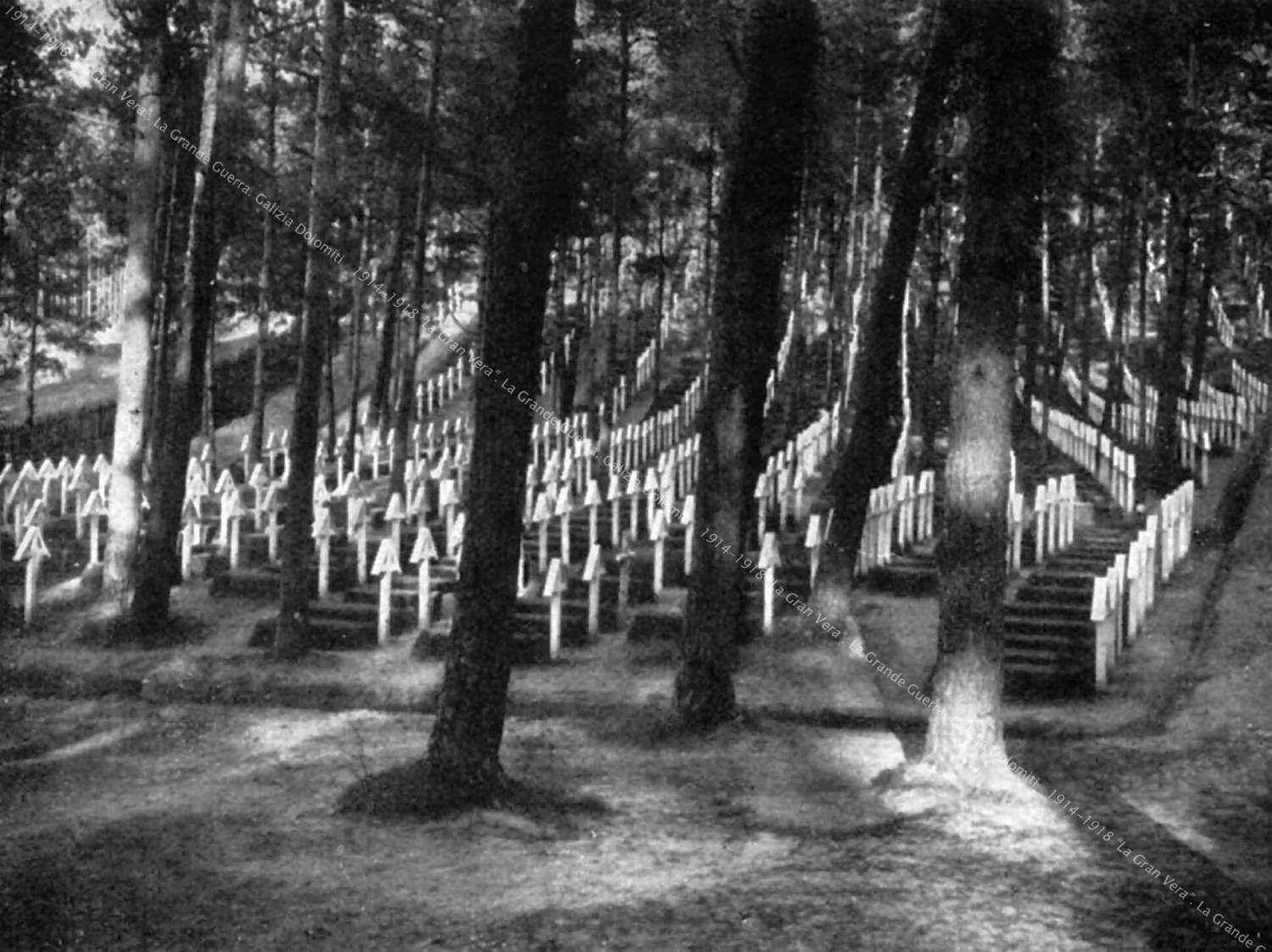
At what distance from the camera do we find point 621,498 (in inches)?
867

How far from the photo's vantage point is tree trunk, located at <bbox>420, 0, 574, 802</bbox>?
9.37 m

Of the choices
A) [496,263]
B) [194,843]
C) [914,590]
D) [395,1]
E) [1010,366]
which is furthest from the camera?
[395,1]

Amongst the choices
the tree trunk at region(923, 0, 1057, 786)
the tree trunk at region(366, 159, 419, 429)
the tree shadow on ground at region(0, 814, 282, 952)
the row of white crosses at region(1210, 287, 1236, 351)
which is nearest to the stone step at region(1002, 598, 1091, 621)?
the tree trunk at region(923, 0, 1057, 786)

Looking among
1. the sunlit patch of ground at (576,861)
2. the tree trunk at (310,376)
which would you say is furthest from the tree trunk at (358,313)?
the sunlit patch of ground at (576,861)

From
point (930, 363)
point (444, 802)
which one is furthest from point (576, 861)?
point (930, 363)

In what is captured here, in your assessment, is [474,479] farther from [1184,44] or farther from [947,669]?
[1184,44]

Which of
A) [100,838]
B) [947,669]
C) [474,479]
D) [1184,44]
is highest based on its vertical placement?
[1184,44]

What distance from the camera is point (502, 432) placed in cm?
936

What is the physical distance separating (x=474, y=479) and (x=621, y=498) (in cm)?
1259

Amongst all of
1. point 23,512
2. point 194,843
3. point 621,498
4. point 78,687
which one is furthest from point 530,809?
point 23,512

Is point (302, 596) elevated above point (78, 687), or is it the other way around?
point (302, 596)

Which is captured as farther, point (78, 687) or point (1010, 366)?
point (78, 687)

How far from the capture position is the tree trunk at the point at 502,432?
9.37m

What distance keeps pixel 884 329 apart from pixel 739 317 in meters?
4.14
